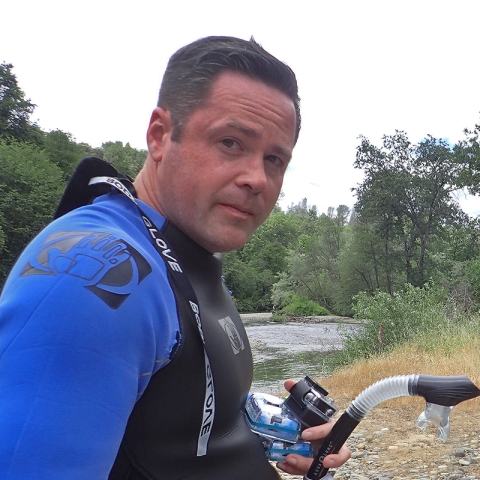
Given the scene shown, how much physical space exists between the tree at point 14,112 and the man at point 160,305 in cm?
3920

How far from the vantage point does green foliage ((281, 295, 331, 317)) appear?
4172cm

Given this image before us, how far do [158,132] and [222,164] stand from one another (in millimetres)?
242

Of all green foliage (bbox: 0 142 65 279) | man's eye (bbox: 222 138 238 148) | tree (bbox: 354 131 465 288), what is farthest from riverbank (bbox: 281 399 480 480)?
tree (bbox: 354 131 465 288)

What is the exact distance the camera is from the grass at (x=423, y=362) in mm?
8016

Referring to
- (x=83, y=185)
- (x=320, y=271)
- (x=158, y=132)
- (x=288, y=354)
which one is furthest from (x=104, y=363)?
(x=320, y=271)

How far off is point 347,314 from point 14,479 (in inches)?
1599

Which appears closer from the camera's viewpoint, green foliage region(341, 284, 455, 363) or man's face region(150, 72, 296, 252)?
man's face region(150, 72, 296, 252)

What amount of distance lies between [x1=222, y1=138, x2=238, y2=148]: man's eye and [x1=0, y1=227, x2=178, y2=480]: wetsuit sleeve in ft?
1.80

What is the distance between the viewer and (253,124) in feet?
4.46

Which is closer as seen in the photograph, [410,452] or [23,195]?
[410,452]

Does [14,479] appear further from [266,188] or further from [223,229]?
[266,188]

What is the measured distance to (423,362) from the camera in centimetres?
892

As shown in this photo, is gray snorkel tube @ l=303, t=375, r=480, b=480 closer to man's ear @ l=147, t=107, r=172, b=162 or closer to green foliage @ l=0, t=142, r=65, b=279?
man's ear @ l=147, t=107, r=172, b=162

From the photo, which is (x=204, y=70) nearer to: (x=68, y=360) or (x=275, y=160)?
(x=275, y=160)
